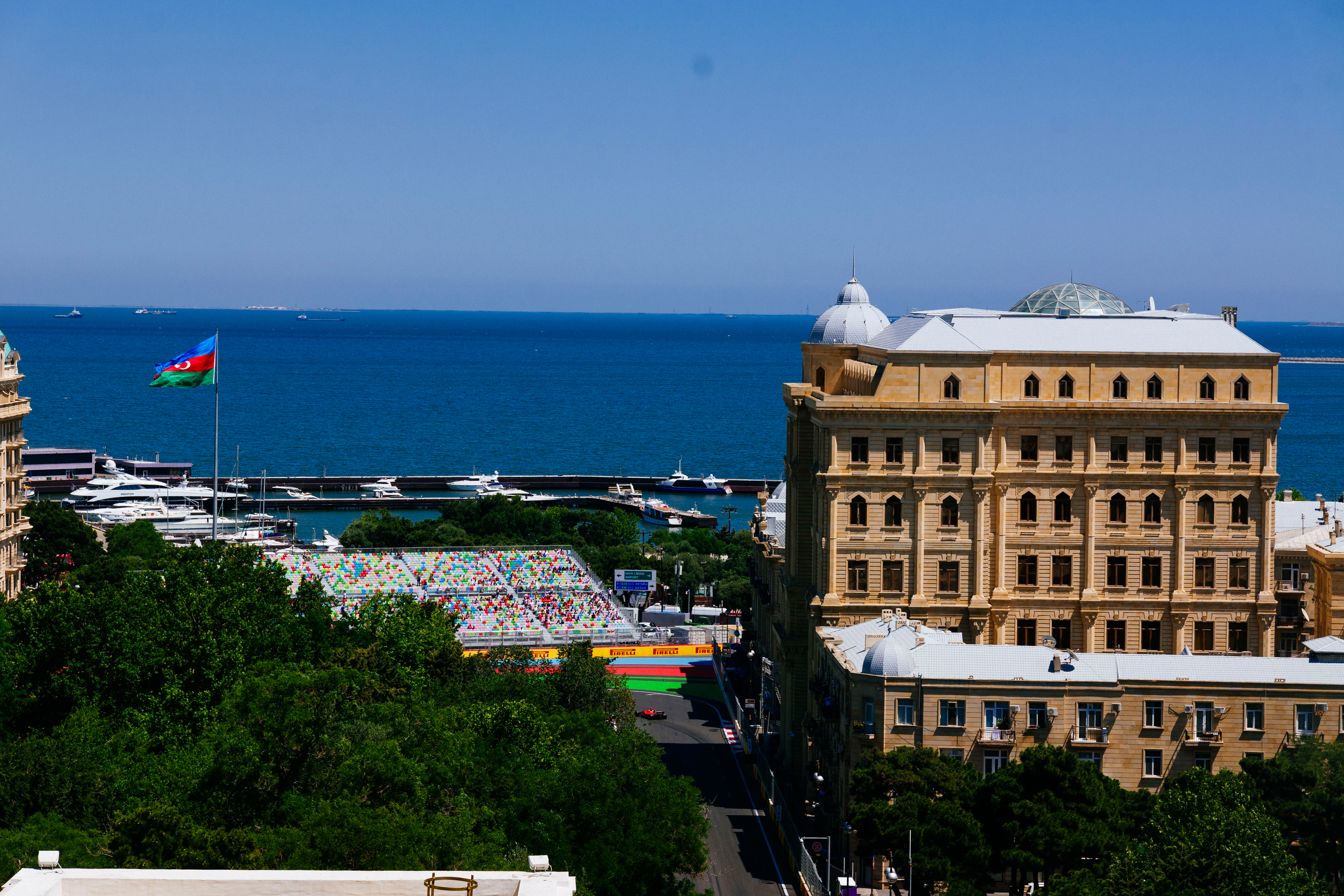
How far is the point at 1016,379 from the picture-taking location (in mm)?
Result: 71875

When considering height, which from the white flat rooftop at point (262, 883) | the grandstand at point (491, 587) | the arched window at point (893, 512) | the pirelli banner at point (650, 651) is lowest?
the pirelli banner at point (650, 651)

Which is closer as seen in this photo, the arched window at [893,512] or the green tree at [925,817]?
the green tree at [925,817]

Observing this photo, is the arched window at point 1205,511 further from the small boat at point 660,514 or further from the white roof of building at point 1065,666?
the small boat at point 660,514

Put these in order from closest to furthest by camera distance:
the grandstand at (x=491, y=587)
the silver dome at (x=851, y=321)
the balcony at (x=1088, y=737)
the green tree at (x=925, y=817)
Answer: the green tree at (x=925, y=817) → the balcony at (x=1088, y=737) → the silver dome at (x=851, y=321) → the grandstand at (x=491, y=587)

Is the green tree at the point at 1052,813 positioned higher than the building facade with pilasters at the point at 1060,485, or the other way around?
the building facade with pilasters at the point at 1060,485

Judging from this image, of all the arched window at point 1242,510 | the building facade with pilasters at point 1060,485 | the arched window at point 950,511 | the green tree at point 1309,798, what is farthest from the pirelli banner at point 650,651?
the green tree at point 1309,798

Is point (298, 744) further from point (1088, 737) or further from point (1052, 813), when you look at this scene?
point (1088, 737)

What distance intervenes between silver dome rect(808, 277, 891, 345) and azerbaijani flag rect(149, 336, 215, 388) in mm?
32717

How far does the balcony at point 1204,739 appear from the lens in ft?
196

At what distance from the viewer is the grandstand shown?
3900 inches

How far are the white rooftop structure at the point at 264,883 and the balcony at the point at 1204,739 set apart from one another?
36.5 m

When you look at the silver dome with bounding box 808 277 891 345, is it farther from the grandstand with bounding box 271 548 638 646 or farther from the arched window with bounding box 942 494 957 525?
the grandstand with bounding box 271 548 638 646

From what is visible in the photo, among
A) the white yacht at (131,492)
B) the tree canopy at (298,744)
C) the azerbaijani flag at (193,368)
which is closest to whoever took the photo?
the tree canopy at (298,744)

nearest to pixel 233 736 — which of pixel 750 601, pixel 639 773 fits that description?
pixel 639 773
